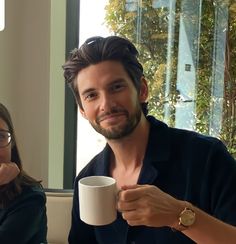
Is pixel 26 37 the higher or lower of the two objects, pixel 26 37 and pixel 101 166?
the higher

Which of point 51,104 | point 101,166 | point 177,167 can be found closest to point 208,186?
point 177,167

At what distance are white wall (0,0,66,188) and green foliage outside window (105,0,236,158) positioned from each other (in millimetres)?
343

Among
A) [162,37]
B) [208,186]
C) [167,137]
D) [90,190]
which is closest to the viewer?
[90,190]

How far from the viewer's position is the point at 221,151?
3.60 ft

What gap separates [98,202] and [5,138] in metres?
0.49

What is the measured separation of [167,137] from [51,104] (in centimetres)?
119

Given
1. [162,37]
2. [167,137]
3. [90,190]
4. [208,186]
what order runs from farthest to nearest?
[162,37], [167,137], [208,186], [90,190]

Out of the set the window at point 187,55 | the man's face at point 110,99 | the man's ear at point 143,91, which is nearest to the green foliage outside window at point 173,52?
the window at point 187,55

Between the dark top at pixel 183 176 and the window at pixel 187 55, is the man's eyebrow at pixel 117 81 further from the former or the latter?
the window at pixel 187 55

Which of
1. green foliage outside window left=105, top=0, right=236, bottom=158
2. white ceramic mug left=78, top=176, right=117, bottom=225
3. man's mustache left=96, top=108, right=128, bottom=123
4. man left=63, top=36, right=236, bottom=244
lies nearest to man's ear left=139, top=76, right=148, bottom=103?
man left=63, top=36, right=236, bottom=244

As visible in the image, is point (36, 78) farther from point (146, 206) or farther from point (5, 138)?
point (146, 206)

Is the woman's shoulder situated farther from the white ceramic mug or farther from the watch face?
the watch face

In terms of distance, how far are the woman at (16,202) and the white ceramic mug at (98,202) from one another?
31 cm

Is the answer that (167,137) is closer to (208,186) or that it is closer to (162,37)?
(208,186)
